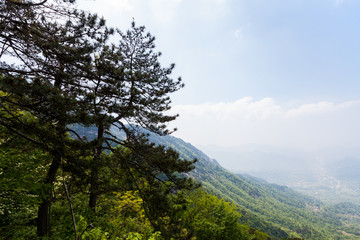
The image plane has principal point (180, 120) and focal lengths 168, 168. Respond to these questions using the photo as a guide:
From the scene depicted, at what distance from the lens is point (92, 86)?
6438 millimetres

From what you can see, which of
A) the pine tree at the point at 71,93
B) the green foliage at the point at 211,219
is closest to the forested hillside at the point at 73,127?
the pine tree at the point at 71,93

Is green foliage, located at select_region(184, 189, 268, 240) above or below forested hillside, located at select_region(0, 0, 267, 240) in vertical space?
below

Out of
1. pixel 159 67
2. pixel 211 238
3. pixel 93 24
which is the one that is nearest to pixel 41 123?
pixel 93 24

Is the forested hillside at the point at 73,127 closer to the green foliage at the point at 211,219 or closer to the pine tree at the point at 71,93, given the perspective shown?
the pine tree at the point at 71,93

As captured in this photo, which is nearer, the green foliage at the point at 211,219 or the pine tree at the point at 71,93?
the pine tree at the point at 71,93

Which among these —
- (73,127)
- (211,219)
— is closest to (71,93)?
(73,127)

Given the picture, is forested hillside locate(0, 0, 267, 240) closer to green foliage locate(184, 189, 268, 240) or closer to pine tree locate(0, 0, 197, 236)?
pine tree locate(0, 0, 197, 236)

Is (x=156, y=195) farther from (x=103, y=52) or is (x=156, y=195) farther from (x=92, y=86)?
(x=103, y=52)

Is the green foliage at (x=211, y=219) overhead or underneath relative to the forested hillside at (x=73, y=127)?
underneath

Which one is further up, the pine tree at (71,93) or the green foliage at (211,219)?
the pine tree at (71,93)

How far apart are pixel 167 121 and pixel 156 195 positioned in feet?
13.5

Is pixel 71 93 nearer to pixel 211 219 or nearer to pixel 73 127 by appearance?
pixel 73 127

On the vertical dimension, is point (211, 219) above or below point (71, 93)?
below

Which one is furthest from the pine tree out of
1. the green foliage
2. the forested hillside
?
the green foliage
